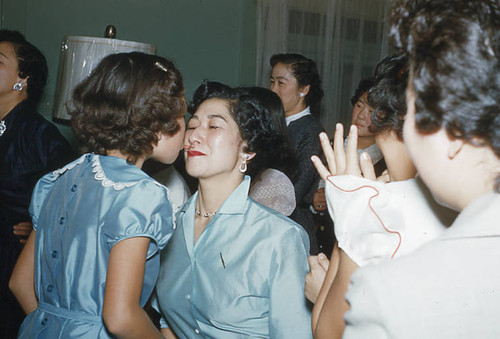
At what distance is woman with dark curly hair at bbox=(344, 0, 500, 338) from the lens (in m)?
0.68

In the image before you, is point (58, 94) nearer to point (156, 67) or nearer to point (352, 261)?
point (156, 67)

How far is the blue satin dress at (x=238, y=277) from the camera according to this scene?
1.48 m

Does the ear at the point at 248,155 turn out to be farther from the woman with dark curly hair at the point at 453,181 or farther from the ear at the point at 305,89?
the ear at the point at 305,89

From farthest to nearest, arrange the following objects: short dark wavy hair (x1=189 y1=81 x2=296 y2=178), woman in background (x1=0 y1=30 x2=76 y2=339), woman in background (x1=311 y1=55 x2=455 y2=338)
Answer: woman in background (x1=0 y1=30 x2=76 y2=339) < short dark wavy hair (x1=189 y1=81 x2=296 y2=178) < woman in background (x1=311 y1=55 x2=455 y2=338)

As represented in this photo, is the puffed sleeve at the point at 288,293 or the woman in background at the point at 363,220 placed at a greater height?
the woman in background at the point at 363,220

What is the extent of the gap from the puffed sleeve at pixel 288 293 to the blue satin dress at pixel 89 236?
372 mm

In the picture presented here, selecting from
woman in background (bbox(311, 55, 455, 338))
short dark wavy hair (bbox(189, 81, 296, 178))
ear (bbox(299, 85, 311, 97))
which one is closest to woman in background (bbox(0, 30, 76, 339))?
short dark wavy hair (bbox(189, 81, 296, 178))

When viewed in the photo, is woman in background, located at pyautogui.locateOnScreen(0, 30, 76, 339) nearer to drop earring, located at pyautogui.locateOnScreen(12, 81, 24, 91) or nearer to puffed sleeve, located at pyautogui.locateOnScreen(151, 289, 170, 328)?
drop earring, located at pyautogui.locateOnScreen(12, 81, 24, 91)

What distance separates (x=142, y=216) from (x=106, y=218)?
104 millimetres

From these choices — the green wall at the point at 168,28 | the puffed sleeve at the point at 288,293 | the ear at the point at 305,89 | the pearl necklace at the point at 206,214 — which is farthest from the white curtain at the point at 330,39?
the puffed sleeve at the point at 288,293

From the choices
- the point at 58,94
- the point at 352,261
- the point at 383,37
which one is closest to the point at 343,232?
the point at 352,261

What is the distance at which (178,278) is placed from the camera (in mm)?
1626

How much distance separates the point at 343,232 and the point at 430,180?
26 centimetres

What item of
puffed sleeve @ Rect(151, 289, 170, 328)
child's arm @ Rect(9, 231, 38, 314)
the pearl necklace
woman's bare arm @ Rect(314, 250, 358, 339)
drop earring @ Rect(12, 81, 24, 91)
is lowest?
puffed sleeve @ Rect(151, 289, 170, 328)
